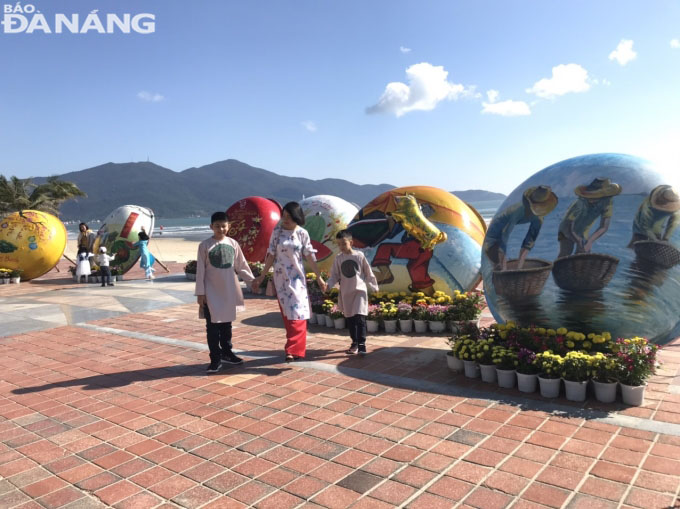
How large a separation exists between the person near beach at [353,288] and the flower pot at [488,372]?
5.36 feet

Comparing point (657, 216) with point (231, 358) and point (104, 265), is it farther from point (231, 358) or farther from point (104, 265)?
point (104, 265)

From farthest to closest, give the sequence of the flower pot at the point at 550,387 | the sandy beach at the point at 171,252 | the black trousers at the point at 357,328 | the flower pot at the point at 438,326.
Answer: the sandy beach at the point at 171,252
the flower pot at the point at 438,326
the black trousers at the point at 357,328
the flower pot at the point at 550,387

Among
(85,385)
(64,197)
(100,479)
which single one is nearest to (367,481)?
(100,479)

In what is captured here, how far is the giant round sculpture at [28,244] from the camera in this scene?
16.7 m

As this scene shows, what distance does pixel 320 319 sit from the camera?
8344 mm

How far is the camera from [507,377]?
488 centimetres

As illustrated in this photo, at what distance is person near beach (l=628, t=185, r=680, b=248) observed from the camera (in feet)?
16.0

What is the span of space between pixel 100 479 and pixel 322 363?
2.92 m

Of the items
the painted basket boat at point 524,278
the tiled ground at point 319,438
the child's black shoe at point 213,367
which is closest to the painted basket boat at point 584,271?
the painted basket boat at point 524,278

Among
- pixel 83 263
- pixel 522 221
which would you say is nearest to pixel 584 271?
pixel 522 221

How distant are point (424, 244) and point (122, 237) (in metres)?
12.1

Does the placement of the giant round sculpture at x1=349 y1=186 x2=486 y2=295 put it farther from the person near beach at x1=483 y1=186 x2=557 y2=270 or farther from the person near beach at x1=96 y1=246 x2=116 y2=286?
the person near beach at x1=96 y1=246 x2=116 y2=286

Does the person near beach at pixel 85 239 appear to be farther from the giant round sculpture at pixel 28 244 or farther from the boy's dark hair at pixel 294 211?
the boy's dark hair at pixel 294 211

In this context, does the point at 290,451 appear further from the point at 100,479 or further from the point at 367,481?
the point at 100,479
